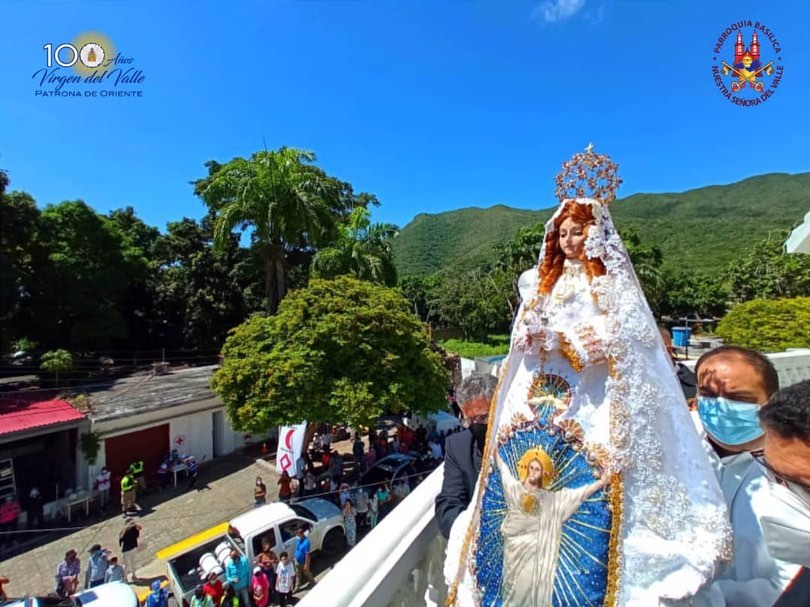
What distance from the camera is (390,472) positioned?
1061 centimetres

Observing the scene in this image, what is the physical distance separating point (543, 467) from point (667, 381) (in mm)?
547

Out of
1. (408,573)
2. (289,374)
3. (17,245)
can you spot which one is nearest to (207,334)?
(17,245)

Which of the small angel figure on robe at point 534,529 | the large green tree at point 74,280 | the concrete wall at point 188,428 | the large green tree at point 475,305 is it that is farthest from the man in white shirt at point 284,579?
the large green tree at point 475,305

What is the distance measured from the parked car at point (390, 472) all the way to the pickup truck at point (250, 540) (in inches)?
54.8

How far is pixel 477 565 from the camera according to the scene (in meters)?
1.68

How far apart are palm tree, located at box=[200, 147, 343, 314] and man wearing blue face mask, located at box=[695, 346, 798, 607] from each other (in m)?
15.6

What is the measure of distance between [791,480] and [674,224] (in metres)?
87.2

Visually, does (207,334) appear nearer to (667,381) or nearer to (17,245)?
(17,245)

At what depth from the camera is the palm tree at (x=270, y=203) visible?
52.8 ft

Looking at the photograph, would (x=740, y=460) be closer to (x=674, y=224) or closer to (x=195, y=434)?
(x=195, y=434)

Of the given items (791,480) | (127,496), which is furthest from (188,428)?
(791,480)

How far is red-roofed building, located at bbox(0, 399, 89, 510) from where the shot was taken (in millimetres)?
10984

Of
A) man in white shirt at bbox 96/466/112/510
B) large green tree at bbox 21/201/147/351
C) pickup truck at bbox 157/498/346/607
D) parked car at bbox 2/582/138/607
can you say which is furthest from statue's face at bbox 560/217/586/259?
large green tree at bbox 21/201/147/351

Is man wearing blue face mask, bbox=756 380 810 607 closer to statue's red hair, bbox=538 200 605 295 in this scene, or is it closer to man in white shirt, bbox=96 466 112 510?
statue's red hair, bbox=538 200 605 295
